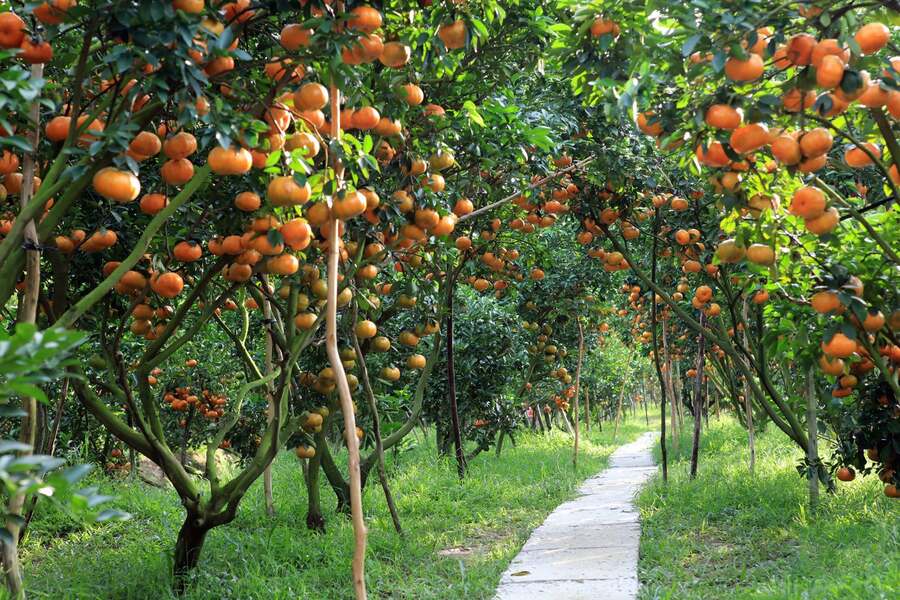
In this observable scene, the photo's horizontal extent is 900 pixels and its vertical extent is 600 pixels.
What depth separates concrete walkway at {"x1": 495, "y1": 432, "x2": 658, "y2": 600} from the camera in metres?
4.03

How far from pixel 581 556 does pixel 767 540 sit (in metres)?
1.21

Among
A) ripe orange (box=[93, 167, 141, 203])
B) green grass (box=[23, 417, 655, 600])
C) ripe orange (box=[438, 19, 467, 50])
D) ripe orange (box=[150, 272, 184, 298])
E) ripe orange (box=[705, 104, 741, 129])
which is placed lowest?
green grass (box=[23, 417, 655, 600])

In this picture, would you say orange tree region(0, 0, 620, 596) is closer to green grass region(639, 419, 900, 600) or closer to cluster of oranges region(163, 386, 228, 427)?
green grass region(639, 419, 900, 600)

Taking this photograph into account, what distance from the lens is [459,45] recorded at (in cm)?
271

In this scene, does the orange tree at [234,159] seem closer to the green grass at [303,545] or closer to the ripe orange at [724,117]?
the green grass at [303,545]

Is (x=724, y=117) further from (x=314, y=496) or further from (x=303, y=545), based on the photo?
(x=314, y=496)

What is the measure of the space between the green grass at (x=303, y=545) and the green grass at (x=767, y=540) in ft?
3.26

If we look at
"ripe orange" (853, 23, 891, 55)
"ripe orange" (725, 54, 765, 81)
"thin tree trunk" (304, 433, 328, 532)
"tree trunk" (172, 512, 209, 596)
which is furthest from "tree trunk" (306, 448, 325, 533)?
"ripe orange" (853, 23, 891, 55)

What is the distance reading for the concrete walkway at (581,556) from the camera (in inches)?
159

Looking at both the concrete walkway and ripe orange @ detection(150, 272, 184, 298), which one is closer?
ripe orange @ detection(150, 272, 184, 298)

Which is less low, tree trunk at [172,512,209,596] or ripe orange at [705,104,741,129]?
ripe orange at [705,104,741,129]

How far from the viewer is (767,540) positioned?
4898 millimetres

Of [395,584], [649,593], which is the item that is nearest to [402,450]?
[395,584]

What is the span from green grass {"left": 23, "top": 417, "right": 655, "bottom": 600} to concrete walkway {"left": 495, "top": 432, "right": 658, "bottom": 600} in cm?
14
